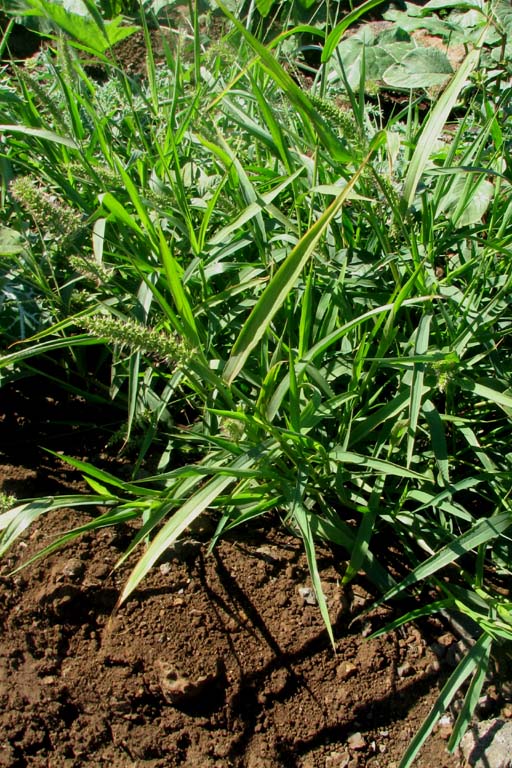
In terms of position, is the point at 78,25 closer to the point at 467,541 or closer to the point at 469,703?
the point at 467,541

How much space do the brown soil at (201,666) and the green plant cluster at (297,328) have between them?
103 mm

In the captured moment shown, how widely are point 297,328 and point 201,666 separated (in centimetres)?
80

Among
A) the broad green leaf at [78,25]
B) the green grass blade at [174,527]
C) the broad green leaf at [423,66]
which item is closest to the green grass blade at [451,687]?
the green grass blade at [174,527]

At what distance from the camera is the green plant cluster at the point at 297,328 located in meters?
1.25

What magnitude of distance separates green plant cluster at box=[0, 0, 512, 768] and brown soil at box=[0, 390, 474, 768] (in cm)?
10

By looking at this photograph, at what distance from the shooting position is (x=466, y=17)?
2.89 meters

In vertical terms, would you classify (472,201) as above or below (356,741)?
above

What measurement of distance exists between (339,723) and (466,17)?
2799 mm

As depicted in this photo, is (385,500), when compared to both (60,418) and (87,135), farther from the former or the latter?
(87,135)

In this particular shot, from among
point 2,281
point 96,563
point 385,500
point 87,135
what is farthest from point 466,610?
point 87,135

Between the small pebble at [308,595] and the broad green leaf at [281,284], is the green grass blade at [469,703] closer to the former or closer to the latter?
A: the small pebble at [308,595]


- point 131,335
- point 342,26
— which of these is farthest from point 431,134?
point 131,335

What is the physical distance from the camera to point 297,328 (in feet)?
5.51

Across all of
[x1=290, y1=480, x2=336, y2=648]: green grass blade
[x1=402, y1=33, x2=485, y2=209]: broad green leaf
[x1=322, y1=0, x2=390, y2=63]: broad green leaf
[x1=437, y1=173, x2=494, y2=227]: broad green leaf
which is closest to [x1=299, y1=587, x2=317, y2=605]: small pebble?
[x1=290, y1=480, x2=336, y2=648]: green grass blade
